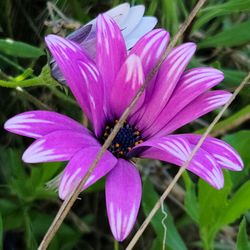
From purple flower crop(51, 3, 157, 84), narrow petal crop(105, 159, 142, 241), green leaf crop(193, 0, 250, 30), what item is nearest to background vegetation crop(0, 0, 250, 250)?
green leaf crop(193, 0, 250, 30)

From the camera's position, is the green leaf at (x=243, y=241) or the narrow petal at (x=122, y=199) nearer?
the narrow petal at (x=122, y=199)

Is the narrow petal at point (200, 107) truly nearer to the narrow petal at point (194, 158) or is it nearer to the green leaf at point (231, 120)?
the narrow petal at point (194, 158)

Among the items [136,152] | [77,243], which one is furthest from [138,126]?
[77,243]

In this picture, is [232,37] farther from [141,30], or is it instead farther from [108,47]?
[108,47]

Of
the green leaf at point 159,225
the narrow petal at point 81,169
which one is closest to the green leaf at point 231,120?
the green leaf at point 159,225

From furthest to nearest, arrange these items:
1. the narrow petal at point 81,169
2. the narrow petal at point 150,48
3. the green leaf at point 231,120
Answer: the green leaf at point 231,120, the narrow petal at point 150,48, the narrow petal at point 81,169

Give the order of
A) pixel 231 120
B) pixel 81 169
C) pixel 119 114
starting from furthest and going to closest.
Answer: pixel 231 120
pixel 119 114
pixel 81 169

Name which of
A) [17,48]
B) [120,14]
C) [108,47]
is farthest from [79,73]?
[17,48]
